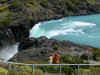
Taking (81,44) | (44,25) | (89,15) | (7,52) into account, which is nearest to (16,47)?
(7,52)

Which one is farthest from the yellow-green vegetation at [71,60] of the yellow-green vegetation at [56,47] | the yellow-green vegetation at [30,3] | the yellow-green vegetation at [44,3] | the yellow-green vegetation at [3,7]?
the yellow-green vegetation at [3,7]

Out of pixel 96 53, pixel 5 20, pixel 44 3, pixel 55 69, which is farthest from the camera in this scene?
pixel 44 3

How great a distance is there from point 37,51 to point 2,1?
6.54 ft

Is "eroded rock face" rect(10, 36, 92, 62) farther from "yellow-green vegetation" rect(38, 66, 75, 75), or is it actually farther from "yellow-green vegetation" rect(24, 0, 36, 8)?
"yellow-green vegetation" rect(24, 0, 36, 8)

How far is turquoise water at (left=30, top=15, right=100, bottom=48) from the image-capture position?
6.29 m

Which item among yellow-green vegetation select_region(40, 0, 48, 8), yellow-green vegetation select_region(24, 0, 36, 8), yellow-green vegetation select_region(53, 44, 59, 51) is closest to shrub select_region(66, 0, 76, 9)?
yellow-green vegetation select_region(40, 0, 48, 8)

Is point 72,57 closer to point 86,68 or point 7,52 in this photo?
point 86,68

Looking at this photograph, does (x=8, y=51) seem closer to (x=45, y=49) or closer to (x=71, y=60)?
(x=45, y=49)

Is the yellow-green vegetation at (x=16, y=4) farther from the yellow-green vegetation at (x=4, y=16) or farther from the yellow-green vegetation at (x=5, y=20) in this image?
the yellow-green vegetation at (x=5, y=20)

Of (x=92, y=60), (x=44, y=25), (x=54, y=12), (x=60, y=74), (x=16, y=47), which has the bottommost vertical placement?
(x=60, y=74)

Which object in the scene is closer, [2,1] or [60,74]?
[60,74]

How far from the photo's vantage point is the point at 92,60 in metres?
6.20

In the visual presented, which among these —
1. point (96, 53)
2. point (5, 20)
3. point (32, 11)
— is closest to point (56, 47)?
point (96, 53)

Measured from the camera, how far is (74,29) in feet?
20.9
